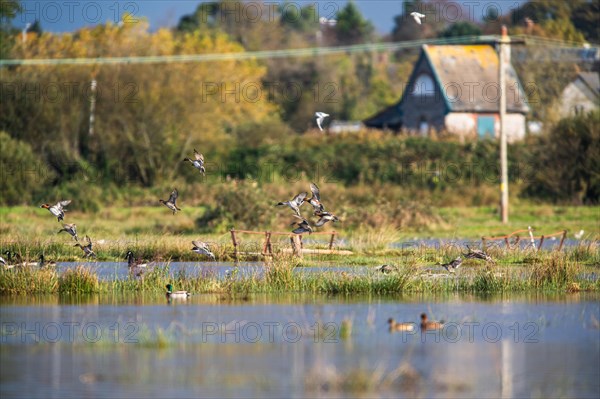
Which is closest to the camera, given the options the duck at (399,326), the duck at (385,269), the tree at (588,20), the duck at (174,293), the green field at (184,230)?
the duck at (399,326)

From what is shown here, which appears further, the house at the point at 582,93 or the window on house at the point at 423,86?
the window on house at the point at 423,86

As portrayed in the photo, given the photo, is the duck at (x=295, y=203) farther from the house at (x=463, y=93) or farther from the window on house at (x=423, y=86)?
the window on house at (x=423, y=86)

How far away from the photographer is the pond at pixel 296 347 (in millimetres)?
17250

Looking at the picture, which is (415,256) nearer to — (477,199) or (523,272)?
(523,272)

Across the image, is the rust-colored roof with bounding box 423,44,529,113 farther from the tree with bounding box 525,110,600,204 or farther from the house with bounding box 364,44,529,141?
the tree with bounding box 525,110,600,204

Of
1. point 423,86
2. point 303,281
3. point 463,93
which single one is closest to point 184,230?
point 303,281

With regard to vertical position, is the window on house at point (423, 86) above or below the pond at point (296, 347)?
above

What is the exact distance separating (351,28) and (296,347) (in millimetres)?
133097

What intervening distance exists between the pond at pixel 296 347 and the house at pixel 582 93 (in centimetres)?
4954

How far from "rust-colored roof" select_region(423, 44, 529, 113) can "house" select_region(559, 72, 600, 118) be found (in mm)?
2368

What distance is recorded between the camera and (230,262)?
97.8 feet

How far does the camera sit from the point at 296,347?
790 inches

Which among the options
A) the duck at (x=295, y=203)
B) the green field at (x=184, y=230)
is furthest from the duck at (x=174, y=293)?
the green field at (x=184, y=230)

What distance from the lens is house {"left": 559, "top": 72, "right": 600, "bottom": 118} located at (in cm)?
7319
